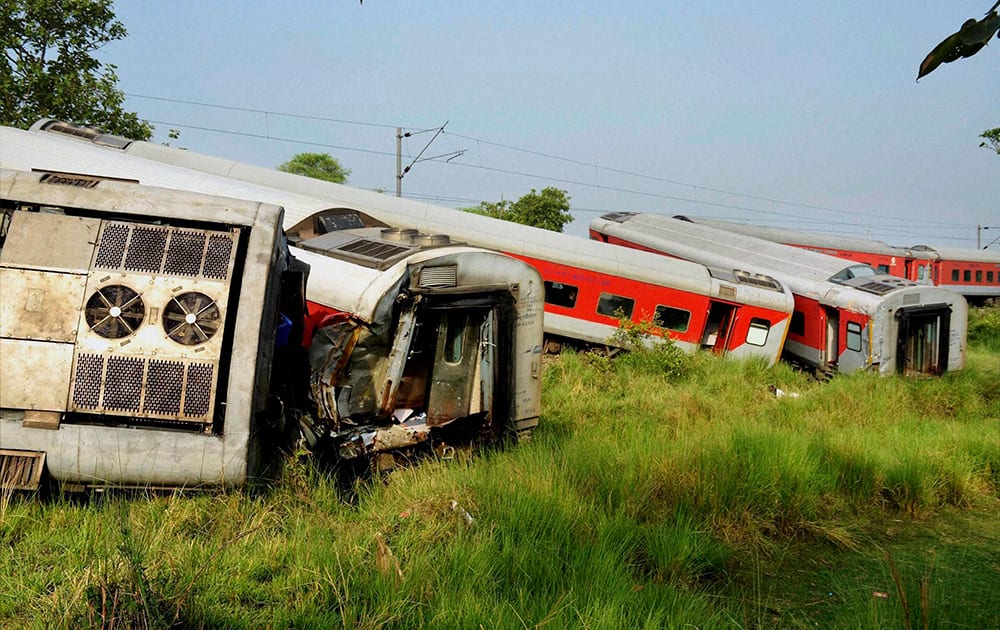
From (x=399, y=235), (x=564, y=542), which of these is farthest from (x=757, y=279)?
(x=564, y=542)

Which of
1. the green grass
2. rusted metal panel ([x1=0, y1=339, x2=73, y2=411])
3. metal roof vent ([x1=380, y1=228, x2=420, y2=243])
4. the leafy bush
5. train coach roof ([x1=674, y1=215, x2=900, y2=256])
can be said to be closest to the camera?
the green grass

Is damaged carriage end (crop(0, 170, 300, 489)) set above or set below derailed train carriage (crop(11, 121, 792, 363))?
below

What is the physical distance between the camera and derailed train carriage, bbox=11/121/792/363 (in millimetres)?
14500

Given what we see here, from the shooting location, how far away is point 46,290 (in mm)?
5203

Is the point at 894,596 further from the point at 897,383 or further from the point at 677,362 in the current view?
the point at 897,383

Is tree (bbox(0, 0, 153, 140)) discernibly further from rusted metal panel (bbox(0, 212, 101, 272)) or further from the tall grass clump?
the tall grass clump

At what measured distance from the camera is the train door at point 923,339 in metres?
14.9

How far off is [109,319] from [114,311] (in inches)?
2.5

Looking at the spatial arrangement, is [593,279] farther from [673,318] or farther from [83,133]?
[83,133]

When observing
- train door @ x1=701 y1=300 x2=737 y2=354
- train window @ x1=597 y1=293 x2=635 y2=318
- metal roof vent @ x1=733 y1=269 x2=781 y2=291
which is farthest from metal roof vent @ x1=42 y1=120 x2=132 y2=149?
metal roof vent @ x1=733 y1=269 x2=781 y2=291

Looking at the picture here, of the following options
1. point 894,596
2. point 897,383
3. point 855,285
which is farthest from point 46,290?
point 855,285

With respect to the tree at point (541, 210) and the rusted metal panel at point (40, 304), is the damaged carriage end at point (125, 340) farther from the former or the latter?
the tree at point (541, 210)

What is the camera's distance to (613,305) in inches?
578

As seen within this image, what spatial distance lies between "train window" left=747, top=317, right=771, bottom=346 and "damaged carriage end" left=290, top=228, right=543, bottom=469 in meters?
9.11
